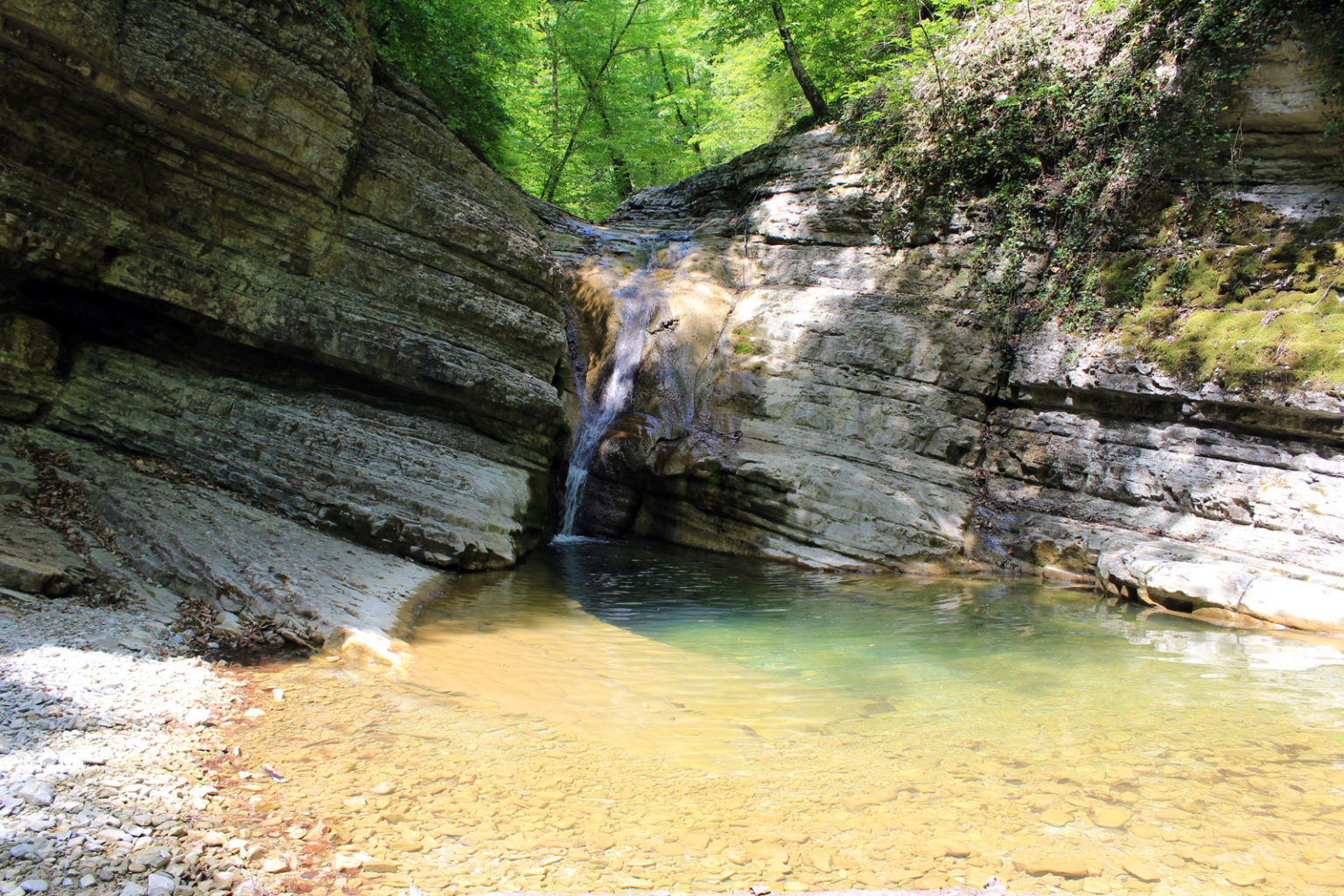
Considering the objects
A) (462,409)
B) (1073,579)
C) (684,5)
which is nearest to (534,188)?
(684,5)

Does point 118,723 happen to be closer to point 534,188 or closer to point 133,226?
point 133,226

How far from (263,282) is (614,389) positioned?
6.87 m

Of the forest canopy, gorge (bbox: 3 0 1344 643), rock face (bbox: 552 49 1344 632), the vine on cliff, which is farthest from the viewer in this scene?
the forest canopy

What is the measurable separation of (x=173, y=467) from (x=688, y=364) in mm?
9092

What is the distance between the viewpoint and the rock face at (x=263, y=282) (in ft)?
25.4

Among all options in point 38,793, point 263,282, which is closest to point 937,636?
point 38,793

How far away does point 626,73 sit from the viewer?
23.5 m

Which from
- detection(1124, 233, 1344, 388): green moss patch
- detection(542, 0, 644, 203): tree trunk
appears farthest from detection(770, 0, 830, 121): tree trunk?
detection(1124, 233, 1344, 388): green moss patch

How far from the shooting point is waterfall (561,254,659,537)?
1392 cm

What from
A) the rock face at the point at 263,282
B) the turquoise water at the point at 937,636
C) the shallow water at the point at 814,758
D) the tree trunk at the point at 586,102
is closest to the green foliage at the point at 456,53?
the rock face at the point at 263,282

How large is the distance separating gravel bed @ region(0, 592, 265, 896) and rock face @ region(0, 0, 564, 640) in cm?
153

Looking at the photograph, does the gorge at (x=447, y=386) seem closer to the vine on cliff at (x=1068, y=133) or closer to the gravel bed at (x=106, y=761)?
the vine on cliff at (x=1068, y=133)

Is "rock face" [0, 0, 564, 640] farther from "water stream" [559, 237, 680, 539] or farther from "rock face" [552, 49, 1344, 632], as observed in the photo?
"rock face" [552, 49, 1344, 632]

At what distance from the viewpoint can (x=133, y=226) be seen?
8.51 meters
